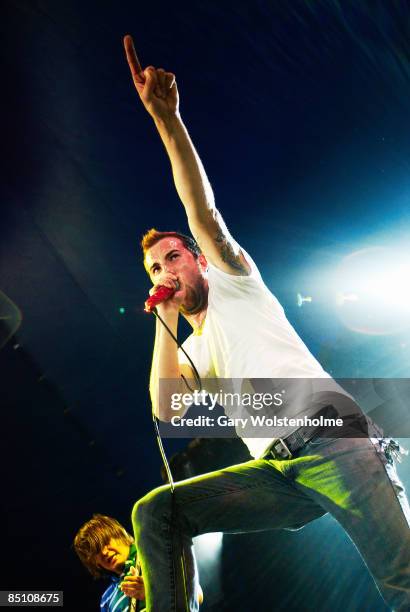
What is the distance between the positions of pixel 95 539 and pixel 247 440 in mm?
2067

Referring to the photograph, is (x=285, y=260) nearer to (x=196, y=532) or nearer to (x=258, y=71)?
(x=258, y=71)

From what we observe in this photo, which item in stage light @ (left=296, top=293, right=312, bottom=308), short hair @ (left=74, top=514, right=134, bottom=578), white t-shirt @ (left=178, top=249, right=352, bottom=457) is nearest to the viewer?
white t-shirt @ (left=178, top=249, right=352, bottom=457)

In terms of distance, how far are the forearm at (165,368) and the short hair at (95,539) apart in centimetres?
193

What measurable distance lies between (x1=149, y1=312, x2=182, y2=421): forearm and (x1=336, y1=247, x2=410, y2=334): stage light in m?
2.42

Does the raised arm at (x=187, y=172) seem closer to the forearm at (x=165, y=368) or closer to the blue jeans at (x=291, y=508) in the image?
the forearm at (x=165, y=368)

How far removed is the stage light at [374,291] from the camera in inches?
136

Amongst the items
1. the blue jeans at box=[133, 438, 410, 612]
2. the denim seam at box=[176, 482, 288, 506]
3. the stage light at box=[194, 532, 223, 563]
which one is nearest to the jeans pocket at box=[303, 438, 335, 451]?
the blue jeans at box=[133, 438, 410, 612]

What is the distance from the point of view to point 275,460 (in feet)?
4.08

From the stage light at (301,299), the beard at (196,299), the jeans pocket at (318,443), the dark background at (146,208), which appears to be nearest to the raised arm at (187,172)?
the beard at (196,299)

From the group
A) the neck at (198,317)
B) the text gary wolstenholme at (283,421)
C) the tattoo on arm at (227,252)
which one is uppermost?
the tattoo on arm at (227,252)

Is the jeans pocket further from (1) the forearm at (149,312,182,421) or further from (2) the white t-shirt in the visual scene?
(1) the forearm at (149,312,182,421)

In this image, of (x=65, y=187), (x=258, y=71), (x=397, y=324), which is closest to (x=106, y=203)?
(x=65, y=187)

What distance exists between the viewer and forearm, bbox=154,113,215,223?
141cm

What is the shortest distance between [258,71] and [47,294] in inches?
85.4
